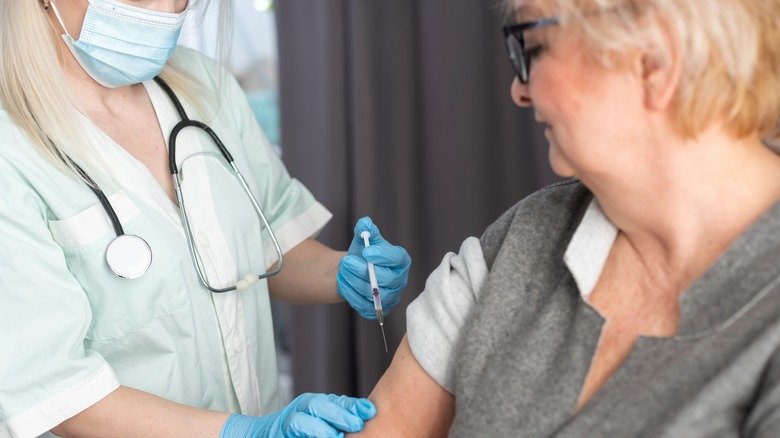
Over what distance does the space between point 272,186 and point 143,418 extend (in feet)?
1.96

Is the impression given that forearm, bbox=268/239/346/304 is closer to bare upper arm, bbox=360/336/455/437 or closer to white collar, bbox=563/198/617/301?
bare upper arm, bbox=360/336/455/437

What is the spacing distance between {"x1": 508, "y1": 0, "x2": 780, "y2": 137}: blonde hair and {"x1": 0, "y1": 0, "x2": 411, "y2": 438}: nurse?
0.62 meters

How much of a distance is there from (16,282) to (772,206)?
1.04 m

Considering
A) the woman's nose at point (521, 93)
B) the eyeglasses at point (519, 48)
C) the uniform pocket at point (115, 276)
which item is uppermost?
the eyeglasses at point (519, 48)

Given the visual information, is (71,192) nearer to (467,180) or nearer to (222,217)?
(222,217)

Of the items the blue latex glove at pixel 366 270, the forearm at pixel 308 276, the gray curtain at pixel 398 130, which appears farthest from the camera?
the gray curtain at pixel 398 130

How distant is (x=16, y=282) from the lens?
1.31 meters

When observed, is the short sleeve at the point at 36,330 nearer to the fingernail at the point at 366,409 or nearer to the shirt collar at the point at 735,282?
the fingernail at the point at 366,409

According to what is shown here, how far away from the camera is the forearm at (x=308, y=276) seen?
175 centimetres

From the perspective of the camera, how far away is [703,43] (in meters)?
0.98

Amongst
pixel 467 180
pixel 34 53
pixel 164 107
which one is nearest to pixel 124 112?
pixel 164 107

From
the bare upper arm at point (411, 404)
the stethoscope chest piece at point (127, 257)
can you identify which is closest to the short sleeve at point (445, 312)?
the bare upper arm at point (411, 404)

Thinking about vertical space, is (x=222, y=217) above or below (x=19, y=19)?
below

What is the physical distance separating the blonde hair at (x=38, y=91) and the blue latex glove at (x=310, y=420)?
18.4 inches
